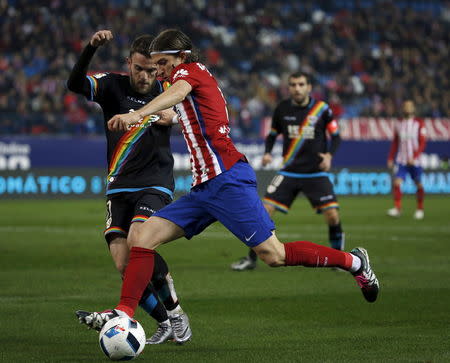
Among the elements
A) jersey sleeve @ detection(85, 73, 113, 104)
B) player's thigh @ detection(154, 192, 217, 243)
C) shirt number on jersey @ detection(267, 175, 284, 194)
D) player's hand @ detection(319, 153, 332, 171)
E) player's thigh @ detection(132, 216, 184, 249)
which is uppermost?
jersey sleeve @ detection(85, 73, 113, 104)

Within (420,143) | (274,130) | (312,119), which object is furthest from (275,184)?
(420,143)

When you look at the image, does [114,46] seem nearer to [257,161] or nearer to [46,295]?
[257,161]

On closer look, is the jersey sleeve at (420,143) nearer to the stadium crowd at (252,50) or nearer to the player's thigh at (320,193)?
the stadium crowd at (252,50)

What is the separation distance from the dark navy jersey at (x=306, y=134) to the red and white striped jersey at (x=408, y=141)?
8.20m

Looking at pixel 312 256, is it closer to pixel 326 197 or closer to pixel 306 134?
pixel 326 197

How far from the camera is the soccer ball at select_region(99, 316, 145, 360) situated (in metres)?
5.56

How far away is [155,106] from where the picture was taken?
17.8ft

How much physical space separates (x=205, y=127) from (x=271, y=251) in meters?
0.91

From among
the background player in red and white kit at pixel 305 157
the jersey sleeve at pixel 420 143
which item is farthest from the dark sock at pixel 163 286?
the jersey sleeve at pixel 420 143

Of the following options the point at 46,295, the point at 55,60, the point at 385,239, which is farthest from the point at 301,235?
the point at 55,60

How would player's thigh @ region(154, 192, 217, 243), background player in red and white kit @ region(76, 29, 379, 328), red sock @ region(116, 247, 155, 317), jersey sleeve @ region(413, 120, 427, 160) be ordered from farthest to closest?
jersey sleeve @ region(413, 120, 427, 160) → player's thigh @ region(154, 192, 217, 243) → background player in red and white kit @ region(76, 29, 379, 328) → red sock @ region(116, 247, 155, 317)

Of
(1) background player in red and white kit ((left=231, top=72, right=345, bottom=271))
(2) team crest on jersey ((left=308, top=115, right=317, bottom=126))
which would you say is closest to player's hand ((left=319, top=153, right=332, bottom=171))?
(1) background player in red and white kit ((left=231, top=72, right=345, bottom=271))

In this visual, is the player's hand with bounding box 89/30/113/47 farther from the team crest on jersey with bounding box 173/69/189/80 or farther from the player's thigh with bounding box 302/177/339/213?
the player's thigh with bounding box 302/177/339/213

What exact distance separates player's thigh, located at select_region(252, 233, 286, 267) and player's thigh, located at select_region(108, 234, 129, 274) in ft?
3.09
